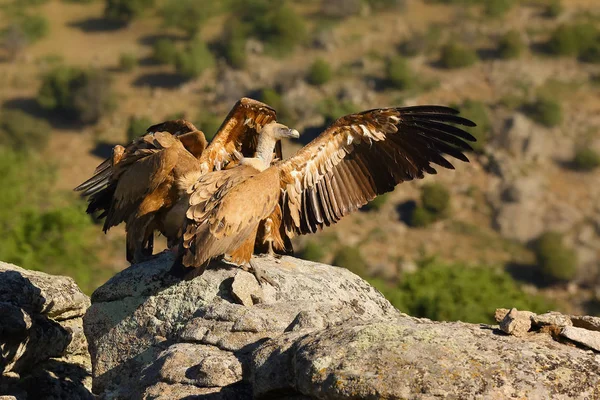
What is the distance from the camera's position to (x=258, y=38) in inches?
2820

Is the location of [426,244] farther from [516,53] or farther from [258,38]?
[258,38]

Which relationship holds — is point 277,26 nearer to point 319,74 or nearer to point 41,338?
point 319,74

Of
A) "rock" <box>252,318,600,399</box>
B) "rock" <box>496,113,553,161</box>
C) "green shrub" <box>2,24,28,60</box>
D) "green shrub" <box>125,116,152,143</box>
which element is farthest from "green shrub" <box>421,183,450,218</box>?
"rock" <box>252,318,600,399</box>

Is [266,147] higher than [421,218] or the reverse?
higher

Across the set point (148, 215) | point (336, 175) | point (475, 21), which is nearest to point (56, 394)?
point (148, 215)

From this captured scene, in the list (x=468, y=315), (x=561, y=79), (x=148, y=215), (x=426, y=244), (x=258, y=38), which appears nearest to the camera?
(x=148, y=215)

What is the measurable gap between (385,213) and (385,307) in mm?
44437

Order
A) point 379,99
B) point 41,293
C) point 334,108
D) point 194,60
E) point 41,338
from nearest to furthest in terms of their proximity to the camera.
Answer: point 41,338 < point 41,293 < point 334,108 < point 379,99 < point 194,60

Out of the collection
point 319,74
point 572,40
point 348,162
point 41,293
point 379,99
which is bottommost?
point 379,99

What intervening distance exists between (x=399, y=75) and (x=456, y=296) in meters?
28.1

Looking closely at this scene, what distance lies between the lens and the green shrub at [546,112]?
59.4m

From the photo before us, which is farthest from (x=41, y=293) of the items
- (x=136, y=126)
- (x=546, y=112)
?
(x=546, y=112)

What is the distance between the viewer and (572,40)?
67.1 m

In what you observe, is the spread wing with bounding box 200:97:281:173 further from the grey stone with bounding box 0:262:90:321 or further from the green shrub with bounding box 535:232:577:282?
the green shrub with bounding box 535:232:577:282
